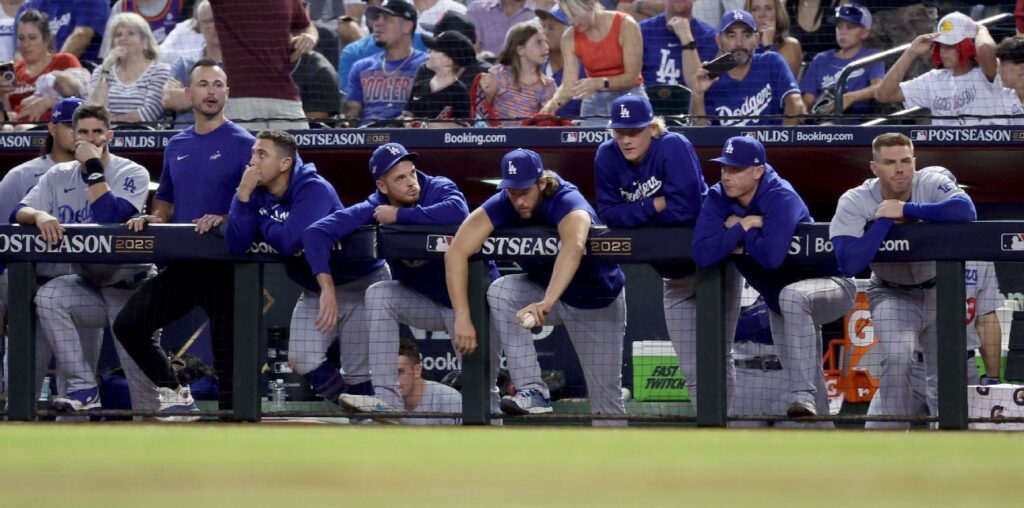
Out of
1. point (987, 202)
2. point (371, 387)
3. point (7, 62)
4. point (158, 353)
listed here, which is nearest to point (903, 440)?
point (371, 387)

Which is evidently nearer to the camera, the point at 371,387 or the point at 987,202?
the point at 371,387

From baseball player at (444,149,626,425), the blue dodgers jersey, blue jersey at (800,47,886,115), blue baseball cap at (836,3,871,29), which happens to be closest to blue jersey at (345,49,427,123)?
blue jersey at (800,47,886,115)

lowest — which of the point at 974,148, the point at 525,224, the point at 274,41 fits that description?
the point at 525,224

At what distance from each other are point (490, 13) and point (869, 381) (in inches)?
195

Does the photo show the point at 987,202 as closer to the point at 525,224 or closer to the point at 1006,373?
the point at 1006,373

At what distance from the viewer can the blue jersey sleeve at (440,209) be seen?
7590mm

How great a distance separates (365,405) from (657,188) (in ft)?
A: 5.82

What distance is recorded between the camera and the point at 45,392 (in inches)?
303

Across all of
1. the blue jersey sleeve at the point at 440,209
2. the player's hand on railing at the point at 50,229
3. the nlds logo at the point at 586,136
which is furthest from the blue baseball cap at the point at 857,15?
the player's hand on railing at the point at 50,229

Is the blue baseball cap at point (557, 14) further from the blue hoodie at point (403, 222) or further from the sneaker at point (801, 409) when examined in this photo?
the sneaker at point (801, 409)

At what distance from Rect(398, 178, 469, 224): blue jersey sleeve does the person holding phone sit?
2.26 m

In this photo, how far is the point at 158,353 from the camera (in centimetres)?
772

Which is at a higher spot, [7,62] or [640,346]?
→ [7,62]

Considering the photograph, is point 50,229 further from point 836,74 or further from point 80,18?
point 836,74
